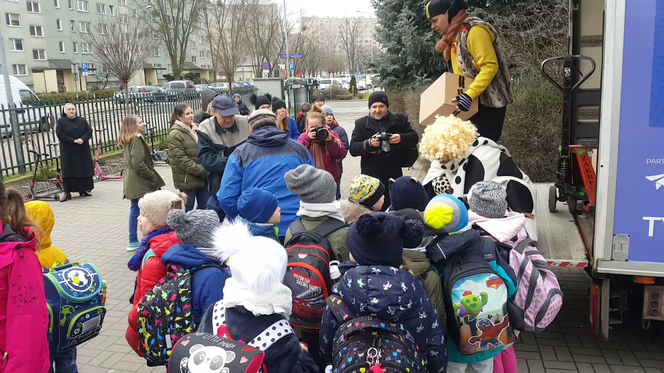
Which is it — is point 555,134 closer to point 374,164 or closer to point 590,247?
point 374,164

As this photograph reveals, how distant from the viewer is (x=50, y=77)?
49.6 m

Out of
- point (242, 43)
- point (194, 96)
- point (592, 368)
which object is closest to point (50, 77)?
point (242, 43)

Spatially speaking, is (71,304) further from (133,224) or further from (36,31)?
(36,31)

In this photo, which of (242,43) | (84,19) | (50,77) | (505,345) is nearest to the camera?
(505,345)

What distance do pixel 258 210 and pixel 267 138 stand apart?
1.04 meters

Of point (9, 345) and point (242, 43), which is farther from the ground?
point (242, 43)

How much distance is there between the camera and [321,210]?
312 cm

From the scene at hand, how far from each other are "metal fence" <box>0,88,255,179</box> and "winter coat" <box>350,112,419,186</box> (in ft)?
27.5

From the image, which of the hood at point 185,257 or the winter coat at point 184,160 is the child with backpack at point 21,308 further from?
the winter coat at point 184,160

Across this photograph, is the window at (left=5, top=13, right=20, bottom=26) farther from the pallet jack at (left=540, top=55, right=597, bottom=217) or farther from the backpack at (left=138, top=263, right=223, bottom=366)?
the backpack at (left=138, top=263, right=223, bottom=366)

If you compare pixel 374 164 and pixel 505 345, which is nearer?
pixel 505 345

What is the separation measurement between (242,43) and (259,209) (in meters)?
45.1

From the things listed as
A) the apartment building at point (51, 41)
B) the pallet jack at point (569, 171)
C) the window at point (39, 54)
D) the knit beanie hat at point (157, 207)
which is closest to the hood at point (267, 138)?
the knit beanie hat at point (157, 207)

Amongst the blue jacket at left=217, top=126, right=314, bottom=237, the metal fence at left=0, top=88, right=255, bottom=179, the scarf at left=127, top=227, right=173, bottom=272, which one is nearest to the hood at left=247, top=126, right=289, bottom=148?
the blue jacket at left=217, top=126, right=314, bottom=237
